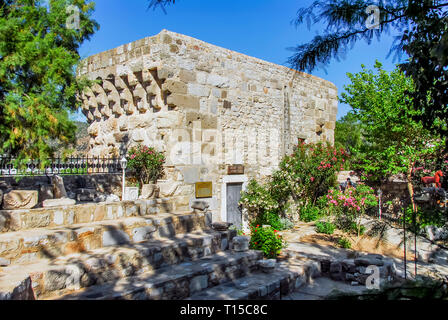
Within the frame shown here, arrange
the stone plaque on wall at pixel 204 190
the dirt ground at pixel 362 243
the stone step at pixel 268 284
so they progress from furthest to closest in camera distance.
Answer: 1. the stone plaque on wall at pixel 204 190
2. the dirt ground at pixel 362 243
3. the stone step at pixel 268 284

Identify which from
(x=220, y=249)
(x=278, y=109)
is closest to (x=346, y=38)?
(x=220, y=249)

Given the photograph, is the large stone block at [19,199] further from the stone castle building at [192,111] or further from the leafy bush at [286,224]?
the leafy bush at [286,224]

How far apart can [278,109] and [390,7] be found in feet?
24.8

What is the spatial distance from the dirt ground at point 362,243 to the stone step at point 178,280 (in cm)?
310

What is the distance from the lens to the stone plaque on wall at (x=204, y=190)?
8.00 metres

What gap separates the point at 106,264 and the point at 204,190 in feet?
13.8

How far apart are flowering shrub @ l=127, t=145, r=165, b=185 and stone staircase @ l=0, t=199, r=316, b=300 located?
5.17 ft

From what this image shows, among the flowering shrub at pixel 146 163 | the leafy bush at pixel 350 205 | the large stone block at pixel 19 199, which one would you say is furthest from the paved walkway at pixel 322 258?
the large stone block at pixel 19 199

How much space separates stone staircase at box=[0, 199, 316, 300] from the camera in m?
3.66

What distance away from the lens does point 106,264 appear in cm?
407

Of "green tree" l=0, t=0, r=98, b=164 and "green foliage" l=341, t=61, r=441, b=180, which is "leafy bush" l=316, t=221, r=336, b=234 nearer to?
"green foliage" l=341, t=61, r=441, b=180

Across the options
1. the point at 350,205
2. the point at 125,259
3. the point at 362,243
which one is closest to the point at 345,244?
the point at 362,243

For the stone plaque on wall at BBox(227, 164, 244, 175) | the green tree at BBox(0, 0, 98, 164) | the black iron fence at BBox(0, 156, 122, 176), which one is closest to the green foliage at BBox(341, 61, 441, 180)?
the stone plaque on wall at BBox(227, 164, 244, 175)

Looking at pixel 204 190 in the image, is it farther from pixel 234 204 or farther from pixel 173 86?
pixel 173 86
